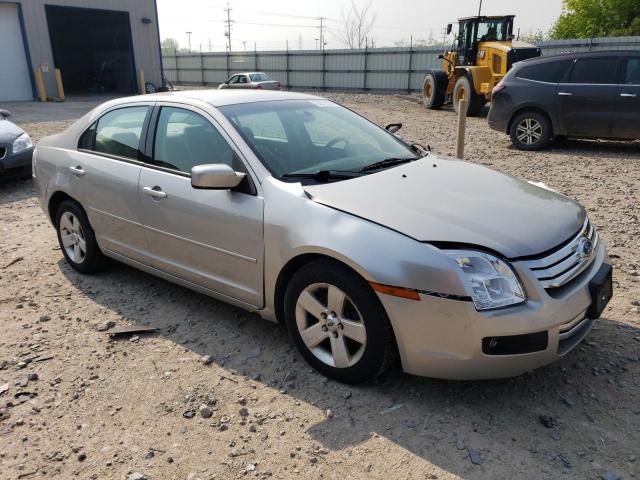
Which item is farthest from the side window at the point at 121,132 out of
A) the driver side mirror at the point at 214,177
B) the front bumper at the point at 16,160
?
the front bumper at the point at 16,160

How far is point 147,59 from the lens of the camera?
85.8ft

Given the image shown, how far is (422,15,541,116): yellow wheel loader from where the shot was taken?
15180mm

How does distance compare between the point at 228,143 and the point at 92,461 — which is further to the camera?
the point at 228,143

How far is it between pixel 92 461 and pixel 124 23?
2721cm

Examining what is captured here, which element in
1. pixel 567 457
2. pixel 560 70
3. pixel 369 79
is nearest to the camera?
pixel 567 457

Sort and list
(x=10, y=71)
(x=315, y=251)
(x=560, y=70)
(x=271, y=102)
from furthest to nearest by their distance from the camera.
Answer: (x=10, y=71), (x=560, y=70), (x=271, y=102), (x=315, y=251)

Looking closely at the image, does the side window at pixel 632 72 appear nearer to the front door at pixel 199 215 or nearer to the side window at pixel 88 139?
the front door at pixel 199 215

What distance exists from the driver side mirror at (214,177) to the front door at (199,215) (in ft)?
0.37

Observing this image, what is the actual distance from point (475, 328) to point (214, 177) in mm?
1637

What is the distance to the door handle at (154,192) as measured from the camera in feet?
11.8

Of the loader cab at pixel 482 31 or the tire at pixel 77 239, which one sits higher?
the loader cab at pixel 482 31

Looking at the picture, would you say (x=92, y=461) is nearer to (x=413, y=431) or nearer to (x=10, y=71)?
(x=413, y=431)

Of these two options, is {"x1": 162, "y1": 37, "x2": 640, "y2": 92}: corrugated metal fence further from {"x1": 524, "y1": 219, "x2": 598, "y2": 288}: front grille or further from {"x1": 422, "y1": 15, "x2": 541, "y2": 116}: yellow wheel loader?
{"x1": 524, "y1": 219, "x2": 598, "y2": 288}: front grille

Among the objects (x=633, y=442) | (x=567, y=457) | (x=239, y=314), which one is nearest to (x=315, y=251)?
(x=239, y=314)
